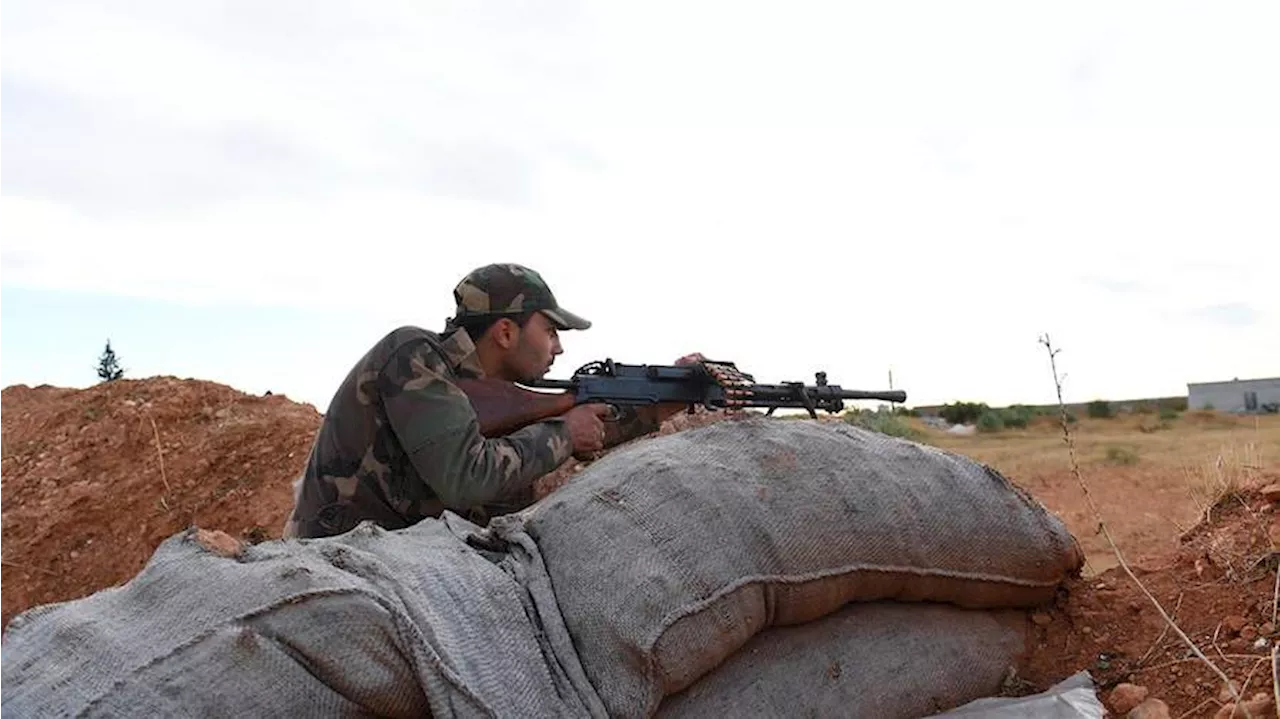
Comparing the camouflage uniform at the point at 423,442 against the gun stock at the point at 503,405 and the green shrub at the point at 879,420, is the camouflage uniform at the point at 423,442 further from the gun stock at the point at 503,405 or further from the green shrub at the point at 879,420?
the green shrub at the point at 879,420

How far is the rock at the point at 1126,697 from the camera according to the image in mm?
2811

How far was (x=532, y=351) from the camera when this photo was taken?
3529 millimetres

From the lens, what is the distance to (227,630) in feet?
6.50

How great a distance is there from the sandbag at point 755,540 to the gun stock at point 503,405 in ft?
1.63

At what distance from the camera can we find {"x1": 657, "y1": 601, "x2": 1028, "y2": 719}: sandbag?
8.48 ft

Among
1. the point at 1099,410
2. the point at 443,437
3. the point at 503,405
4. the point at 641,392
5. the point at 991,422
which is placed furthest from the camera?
the point at 1099,410

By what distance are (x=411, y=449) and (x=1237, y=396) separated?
3543 centimetres

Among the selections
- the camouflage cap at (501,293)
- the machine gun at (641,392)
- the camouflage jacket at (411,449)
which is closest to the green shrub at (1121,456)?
the machine gun at (641,392)

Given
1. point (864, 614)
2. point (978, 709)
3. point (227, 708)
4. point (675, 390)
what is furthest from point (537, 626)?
point (675, 390)

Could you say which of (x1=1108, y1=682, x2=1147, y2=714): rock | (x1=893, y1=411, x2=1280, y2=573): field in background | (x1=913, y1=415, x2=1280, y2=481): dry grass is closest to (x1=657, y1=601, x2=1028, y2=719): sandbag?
(x1=1108, y1=682, x2=1147, y2=714): rock

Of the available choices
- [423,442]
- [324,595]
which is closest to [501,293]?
[423,442]

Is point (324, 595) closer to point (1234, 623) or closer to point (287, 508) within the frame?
point (1234, 623)

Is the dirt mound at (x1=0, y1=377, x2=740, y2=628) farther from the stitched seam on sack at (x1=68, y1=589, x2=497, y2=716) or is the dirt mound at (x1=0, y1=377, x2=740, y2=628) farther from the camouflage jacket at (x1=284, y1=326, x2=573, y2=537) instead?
the stitched seam on sack at (x1=68, y1=589, x2=497, y2=716)

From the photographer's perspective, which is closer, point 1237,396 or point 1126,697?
point 1126,697
